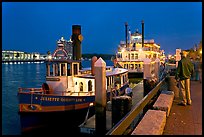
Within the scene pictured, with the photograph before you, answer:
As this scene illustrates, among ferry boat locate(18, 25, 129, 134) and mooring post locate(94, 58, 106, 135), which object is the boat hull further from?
mooring post locate(94, 58, 106, 135)

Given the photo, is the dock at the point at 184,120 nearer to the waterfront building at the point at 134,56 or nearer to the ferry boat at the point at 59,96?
the ferry boat at the point at 59,96

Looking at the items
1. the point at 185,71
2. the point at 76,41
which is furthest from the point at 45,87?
the point at 185,71

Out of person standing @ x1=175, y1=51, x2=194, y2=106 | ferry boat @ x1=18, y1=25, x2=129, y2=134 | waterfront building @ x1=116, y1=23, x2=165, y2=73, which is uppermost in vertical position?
waterfront building @ x1=116, y1=23, x2=165, y2=73

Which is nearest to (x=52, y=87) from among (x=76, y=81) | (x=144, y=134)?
(x=76, y=81)

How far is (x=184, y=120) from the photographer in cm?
659

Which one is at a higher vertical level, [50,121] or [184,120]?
[184,120]

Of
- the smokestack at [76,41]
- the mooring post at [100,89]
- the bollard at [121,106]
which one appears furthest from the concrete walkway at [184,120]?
the smokestack at [76,41]

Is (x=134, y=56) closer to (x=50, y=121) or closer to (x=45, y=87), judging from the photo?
(x=45, y=87)

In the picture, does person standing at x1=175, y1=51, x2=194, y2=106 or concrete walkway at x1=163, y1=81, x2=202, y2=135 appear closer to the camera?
concrete walkway at x1=163, y1=81, x2=202, y2=135

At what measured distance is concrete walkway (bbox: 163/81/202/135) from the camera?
565cm

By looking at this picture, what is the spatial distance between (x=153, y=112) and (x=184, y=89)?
9.12ft

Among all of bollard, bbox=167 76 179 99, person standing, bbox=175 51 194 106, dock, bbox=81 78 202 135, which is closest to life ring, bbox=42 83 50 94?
bollard, bbox=167 76 179 99

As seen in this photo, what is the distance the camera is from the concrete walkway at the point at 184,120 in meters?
5.65

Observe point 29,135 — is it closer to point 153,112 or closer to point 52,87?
point 52,87
